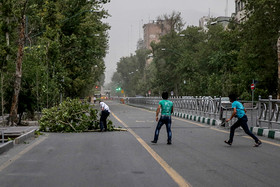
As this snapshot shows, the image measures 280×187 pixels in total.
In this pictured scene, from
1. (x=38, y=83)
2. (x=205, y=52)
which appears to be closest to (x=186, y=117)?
(x=38, y=83)

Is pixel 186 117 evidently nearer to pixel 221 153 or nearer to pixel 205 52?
pixel 221 153

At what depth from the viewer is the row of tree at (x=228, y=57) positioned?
38250 mm

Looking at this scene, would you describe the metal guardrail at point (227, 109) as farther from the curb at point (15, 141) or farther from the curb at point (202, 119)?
the curb at point (15, 141)

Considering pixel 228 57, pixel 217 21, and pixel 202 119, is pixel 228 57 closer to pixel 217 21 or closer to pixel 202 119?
pixel 217 21

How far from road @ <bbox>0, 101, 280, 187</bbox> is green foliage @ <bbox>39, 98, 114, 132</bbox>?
5.34 metres

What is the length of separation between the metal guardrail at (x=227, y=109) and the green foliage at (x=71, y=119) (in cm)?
574

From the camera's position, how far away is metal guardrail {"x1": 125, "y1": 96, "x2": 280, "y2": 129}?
15664 mm

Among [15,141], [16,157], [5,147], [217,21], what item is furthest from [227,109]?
[217,21]

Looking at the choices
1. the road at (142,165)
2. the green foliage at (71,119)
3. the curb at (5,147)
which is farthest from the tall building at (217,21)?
the curb at (5,147)

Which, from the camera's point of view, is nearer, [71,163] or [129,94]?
[71,163]

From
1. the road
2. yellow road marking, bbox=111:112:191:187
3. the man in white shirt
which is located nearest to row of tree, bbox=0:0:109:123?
the man in white shirt

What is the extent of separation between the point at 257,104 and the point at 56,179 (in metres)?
11.4

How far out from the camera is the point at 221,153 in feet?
34.4

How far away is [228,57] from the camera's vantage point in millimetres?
56719
